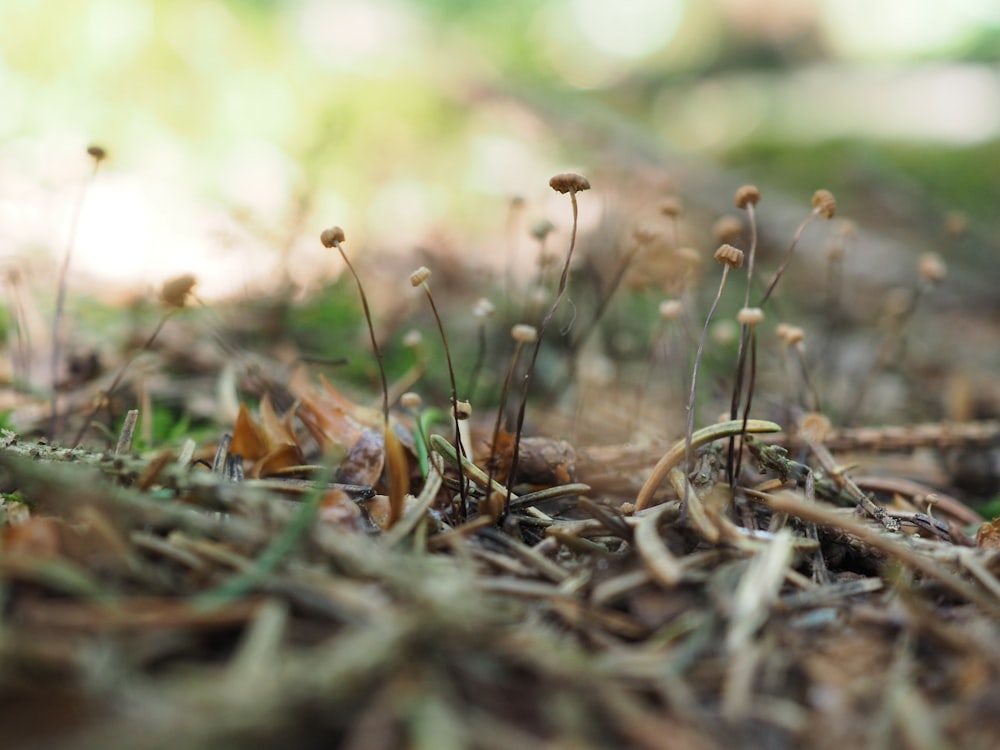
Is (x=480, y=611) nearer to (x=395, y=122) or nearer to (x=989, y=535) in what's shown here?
(x=989, y=535)

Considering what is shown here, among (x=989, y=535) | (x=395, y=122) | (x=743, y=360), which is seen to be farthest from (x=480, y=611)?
(x=395, y=122)

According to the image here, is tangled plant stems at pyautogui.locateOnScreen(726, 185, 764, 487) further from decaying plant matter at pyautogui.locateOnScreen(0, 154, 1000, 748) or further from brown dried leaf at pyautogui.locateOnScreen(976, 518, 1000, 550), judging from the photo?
brown dried leaf at pyautogui.locateOnScreen(976, 518, 1000, 550)

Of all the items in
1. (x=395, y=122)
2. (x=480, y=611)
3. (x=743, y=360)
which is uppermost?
(x=395, y=122)

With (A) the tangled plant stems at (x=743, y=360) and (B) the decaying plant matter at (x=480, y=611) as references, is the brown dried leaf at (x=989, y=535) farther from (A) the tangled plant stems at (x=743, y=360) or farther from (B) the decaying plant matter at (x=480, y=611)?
(A) the tangled plant stems at (x=743, y=360)

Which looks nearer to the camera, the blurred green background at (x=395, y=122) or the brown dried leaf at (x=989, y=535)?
the brown dried leaf at (x=989, y=535)

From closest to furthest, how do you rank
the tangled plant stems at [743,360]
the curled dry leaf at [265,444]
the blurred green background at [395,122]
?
the tangled plant stems at [743,360]
the curled dry leaf at [265,444]
the blurred green background at [395,122]

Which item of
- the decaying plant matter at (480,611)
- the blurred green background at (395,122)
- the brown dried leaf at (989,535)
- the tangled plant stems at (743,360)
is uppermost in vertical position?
the blurred green background at (395,122)

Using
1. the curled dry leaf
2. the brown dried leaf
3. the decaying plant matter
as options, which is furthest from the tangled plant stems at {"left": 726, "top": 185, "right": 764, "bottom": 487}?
the curled dry leaf

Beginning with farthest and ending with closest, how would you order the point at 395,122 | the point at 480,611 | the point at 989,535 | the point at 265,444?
the point at 395,122 < the point at 265,444 < the point at 989,535 < the point at 480,611

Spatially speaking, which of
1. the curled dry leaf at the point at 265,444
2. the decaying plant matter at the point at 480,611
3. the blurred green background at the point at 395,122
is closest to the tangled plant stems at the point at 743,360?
the decaying plant matter at the point at 480,611
